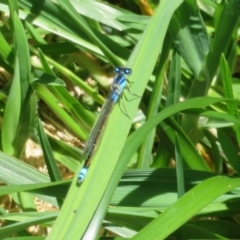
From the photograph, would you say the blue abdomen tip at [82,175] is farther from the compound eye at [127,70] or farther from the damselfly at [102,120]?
the compound eye at [127,70]

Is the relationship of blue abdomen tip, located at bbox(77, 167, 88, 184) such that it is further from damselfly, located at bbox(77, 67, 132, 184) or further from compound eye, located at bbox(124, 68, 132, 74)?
compound eye, located at bbox(124, 68, 132, 74)

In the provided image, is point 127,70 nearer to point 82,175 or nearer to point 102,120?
point 102,120

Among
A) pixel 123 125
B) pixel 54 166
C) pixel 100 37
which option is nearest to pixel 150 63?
pixel 123 125

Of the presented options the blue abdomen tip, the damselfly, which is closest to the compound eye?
the damselfly

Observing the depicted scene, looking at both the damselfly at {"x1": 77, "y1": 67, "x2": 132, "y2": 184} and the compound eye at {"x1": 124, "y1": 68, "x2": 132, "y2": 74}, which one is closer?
the damselfly at {"x1": 77, "y1": 67, "x2": 132, "y2": 184}

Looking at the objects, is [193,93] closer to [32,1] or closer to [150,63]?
[150,63]

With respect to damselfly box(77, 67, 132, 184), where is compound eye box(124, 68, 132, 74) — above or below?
above

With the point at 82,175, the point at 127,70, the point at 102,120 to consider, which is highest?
the point at 127,70

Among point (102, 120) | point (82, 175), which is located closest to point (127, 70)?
point (102, 120)

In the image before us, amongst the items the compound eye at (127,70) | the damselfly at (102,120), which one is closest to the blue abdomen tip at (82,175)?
the damselfly at (102,120)
